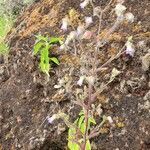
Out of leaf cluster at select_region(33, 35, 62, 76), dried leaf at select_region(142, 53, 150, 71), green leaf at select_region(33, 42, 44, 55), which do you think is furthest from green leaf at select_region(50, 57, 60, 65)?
dried leaf at select_region(142, 53, 150, 71)

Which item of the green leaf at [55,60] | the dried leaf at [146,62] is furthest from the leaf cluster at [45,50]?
the dried leaf at [146,62]

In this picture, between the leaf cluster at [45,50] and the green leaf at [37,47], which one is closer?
the leaf cluster at [45,50]

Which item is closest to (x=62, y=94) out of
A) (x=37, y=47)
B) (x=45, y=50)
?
(x=45, y=50)

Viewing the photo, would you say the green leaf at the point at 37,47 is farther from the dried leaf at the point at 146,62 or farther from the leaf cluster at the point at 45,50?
the dried leaf at the point at 146,62

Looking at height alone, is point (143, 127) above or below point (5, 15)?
above

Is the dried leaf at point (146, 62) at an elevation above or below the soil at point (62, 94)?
above

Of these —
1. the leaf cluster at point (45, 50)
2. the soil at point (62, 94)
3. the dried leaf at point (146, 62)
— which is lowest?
the soil at point (62, 94)

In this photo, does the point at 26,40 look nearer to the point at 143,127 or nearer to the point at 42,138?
the point at 42,138

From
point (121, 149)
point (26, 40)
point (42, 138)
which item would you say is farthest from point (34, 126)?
point (26, 40)

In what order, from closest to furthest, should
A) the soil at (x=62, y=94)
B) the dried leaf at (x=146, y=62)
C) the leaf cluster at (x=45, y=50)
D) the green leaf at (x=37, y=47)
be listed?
the soil at (x=62, y=94) < the dried leaf at (x=146, y=62) < the leaf cluster at (x=45, y=50) < the green leaf at (x=37, y=47)
